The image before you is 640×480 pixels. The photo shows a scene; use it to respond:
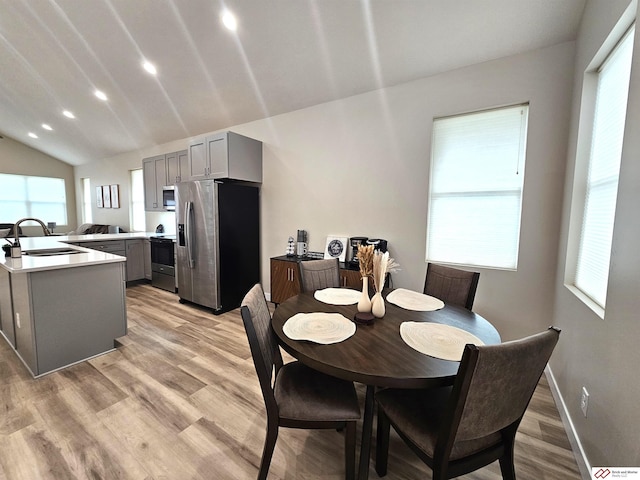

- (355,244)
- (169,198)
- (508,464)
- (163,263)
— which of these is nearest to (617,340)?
(508,464)

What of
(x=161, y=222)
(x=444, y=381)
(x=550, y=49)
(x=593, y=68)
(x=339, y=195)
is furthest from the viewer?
(x=161, y=222)

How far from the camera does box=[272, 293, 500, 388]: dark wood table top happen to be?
3.36 ft

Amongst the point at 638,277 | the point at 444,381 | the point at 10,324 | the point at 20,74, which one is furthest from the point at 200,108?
the point at 638,277

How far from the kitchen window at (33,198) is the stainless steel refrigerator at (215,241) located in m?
6.80

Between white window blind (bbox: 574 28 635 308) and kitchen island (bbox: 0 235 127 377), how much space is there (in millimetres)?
3729

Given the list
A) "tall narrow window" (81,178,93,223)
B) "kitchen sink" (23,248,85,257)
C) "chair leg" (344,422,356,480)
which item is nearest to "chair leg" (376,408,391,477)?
"chair leg" (344,422,356,480)

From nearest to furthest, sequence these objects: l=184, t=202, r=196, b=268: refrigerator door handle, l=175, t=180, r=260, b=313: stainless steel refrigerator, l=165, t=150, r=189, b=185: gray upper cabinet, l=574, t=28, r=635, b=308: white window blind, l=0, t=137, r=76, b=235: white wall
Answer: l=574, t=28, r=635, b=308: white window blind, l=175, t=180, r=260, b=313: stainless steel refrigerator, l=184, t=202, r=196, b=268: refrigerator door handle, l=165, t=150, r=189, b=185: gray upper cabinet, l=0, t=137, r=76, b=235: white wall

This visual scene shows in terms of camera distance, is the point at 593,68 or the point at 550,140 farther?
the point at 550,140

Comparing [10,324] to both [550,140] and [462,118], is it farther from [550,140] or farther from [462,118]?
[550,140]

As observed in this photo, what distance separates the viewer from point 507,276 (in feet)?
8.09

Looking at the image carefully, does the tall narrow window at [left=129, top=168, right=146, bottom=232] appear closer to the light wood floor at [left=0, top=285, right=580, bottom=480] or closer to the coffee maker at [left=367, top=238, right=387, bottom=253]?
the light wood floor at [left=0, top=285, right=580, bottom=480]

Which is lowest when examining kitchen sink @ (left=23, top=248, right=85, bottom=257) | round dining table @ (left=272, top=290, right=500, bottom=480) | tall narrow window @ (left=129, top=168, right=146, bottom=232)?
round dining table @ (left=272, top=290, right=500, bottom=480)

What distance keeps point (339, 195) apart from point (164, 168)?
3.57m

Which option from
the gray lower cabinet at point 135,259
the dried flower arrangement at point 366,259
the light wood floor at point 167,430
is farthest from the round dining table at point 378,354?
the gray lower cabinet at point 135,259
